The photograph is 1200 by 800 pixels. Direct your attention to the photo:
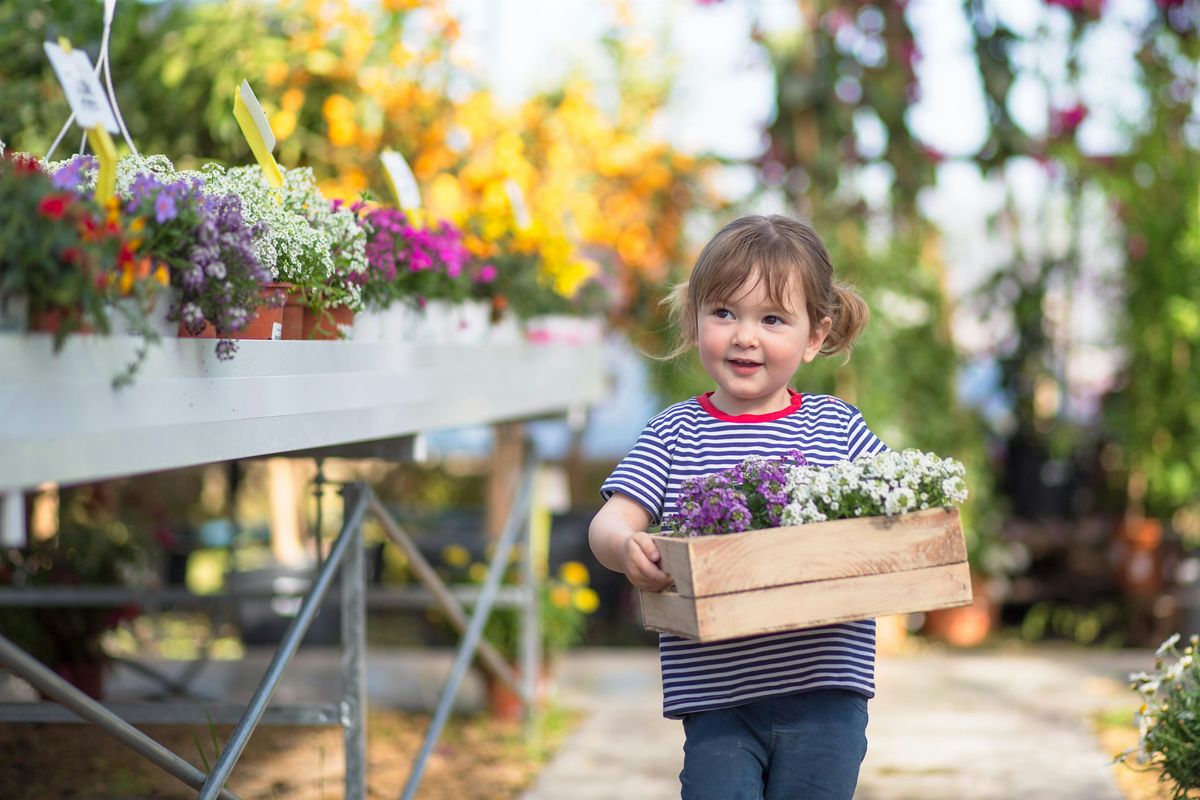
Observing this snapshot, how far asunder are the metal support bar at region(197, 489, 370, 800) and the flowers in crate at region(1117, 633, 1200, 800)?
55.7 inches

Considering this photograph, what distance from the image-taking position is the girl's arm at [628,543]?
1824mm

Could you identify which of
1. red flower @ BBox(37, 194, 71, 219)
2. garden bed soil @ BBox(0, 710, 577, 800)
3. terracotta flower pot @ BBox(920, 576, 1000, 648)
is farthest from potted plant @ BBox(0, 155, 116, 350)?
terracotta flower pot @ BBox(920, 576, 1000, 648)

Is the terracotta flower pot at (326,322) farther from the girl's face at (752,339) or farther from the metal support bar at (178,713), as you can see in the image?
the metal support bar at (178,713)

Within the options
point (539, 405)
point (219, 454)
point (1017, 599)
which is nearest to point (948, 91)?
point (1017, 599)

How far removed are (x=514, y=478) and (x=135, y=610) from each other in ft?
4.94

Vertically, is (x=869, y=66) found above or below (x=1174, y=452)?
above

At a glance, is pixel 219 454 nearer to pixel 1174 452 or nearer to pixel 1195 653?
pixel 1195 653

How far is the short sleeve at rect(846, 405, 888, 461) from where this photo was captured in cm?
206

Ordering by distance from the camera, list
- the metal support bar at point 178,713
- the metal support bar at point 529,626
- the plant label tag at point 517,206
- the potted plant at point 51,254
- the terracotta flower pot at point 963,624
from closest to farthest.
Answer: the potted plant at point 51,254 → the metal support bar at point 178,713 → the plant label tag at point 517,206 → the metal support bar at point 529,626 → the terracotta flower pot at point 963,624

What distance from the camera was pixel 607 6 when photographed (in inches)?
271

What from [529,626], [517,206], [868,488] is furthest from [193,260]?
[529,626]

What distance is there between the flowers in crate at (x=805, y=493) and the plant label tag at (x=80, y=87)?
838 mm

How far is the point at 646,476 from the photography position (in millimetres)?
2004

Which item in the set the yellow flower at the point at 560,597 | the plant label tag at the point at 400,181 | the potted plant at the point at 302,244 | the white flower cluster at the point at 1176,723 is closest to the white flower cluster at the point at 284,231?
the potted plant at the point at 302,244
